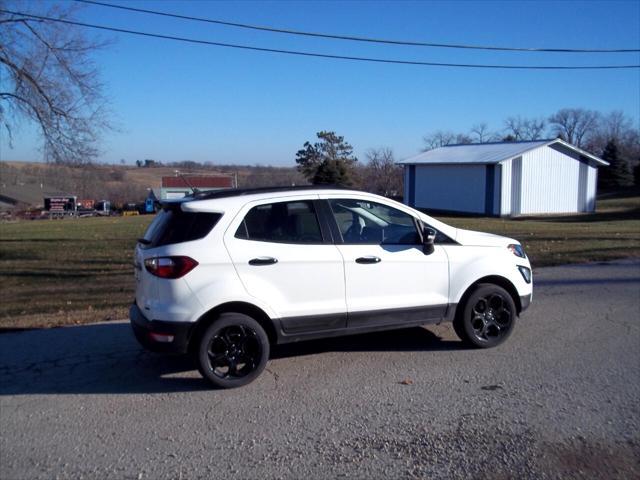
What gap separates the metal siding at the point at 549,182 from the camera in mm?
40094

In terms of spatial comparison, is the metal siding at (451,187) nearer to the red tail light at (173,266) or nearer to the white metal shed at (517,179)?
the white metal shed at (517,179)

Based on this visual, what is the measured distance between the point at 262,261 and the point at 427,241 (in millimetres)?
1698

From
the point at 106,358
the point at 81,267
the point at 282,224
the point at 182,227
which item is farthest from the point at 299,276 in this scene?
the point at 81,267

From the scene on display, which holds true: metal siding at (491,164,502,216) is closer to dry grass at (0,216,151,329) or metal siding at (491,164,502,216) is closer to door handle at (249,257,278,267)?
dry grass at (0,216,151,329)

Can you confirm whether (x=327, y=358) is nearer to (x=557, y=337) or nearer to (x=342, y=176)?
(x=557, y=337)

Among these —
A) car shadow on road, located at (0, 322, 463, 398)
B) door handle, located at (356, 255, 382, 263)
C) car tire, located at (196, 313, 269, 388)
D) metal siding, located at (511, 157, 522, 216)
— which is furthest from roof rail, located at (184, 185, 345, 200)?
metal siding, located at (511, 157, 522, 216)

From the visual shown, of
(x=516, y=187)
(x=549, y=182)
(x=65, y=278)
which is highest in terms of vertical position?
(x=549, y=182)

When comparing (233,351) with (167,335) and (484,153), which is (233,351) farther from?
(484,153)

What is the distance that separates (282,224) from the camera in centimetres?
598

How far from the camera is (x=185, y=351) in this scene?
220 inches

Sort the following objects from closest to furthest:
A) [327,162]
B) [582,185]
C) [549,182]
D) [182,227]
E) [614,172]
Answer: [182,227] < [327,162] < [549,182] < [582,185] < [614,172]

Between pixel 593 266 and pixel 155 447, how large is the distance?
34.1 feet

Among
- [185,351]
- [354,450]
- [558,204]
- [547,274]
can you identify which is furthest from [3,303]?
[558,204]

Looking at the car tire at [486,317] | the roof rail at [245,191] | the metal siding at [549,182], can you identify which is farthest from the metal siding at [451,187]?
the roof rail at [245,191]
